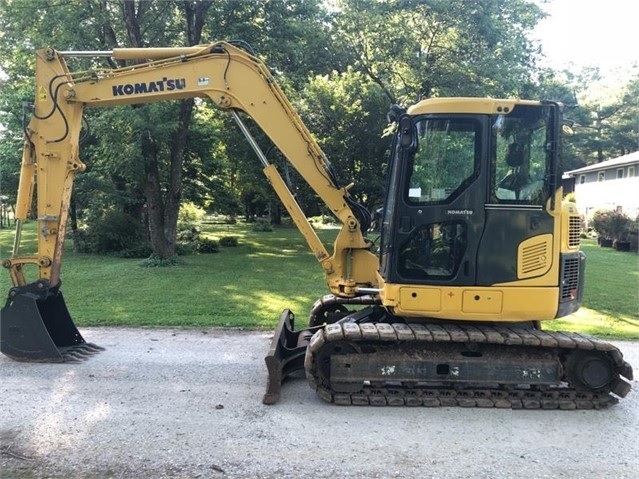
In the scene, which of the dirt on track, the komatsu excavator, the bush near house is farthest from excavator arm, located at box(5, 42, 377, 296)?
the bush near house

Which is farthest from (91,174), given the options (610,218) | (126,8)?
(610,218)

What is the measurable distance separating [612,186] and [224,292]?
31.3 metres

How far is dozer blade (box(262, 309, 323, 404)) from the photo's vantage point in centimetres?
527

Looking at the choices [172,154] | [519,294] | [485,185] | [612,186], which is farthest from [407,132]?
[612,186]

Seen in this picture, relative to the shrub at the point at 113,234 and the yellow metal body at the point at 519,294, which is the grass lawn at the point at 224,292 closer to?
the shrub at the point at 113,234

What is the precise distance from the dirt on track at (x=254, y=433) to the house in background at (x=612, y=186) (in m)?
Answer: 24.7

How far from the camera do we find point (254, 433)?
4.55 m

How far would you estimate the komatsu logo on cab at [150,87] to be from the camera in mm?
6473

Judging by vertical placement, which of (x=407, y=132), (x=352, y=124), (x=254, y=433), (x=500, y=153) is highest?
(x=352, y=124)

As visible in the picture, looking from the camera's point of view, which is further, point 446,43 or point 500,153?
point 446,43

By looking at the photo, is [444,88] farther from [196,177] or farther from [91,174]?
[91,174]

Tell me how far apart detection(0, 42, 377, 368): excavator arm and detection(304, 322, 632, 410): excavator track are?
125 centimetres

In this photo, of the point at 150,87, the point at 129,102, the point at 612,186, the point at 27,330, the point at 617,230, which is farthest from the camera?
the point at 612,186

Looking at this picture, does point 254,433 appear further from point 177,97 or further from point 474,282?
point 177,97
